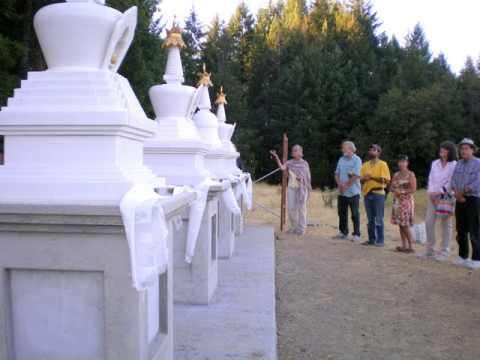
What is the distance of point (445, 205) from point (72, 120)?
19.2ft

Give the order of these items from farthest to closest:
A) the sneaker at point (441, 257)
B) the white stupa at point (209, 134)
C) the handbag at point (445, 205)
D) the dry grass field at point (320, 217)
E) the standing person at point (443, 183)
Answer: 1. the dry grass field at point (320, 217)
2. the sneaker at point (441, 257)
3. the standing person at point (443, 183)
4. the handbag at point (445, 205)
5. the white stupa at point (209, 134)

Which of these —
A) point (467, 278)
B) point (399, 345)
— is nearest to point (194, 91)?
point (399, 345)

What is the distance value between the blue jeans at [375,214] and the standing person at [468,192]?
1536 millimetres

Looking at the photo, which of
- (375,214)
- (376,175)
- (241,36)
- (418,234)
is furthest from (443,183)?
(241,36)

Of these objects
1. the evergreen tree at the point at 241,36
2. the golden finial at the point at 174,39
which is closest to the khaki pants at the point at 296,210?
the golden finial at the point at 174,39

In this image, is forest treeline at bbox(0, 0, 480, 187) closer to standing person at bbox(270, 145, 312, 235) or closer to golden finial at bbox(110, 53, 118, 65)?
standing person at bbox(270, 145, 312, 235)

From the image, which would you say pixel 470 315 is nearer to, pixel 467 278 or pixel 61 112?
pixel 467 278

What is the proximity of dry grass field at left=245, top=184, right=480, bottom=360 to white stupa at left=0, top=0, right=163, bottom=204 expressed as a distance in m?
2.27

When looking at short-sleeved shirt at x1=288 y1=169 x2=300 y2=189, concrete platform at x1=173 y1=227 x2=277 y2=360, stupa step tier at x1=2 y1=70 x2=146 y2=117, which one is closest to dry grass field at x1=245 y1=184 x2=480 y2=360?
concrete platform at x1=173 y1=227 x2=277 y2=360

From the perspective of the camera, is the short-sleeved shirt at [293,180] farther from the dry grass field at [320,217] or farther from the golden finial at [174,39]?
the golden finial at [174,39]

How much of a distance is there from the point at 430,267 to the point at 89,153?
5.81m

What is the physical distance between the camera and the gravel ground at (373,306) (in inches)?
155

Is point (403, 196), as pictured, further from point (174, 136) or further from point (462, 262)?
point (174, 136)

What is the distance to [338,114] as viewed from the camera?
105 ft
